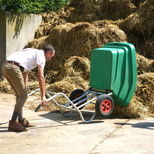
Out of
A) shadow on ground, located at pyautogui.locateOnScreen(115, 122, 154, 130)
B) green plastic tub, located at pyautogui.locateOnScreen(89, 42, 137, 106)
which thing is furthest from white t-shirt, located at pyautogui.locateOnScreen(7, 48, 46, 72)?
shadow on ground, located at pyautogui.locateOnScreen(115, 122, 154, 130)

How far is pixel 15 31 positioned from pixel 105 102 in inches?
192

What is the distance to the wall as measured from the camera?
1032cm

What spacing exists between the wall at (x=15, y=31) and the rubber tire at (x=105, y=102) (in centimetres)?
439

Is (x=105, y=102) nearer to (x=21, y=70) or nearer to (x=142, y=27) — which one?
(x=21, y=70)

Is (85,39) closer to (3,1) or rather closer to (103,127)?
(3,1)

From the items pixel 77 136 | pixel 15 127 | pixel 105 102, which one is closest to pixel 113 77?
pixel 105 102

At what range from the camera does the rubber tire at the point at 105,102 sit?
6785 mm

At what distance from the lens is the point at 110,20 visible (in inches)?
445

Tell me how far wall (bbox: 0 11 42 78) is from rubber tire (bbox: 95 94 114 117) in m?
4.39

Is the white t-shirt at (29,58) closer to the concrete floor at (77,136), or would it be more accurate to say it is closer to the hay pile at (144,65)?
the concrete floor at (77,136)

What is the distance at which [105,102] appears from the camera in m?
6.89

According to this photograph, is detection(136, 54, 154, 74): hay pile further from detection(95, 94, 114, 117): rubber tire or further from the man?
the man

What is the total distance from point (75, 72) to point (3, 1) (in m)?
3.07

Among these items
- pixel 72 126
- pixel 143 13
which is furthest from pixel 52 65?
pixel 72 126
